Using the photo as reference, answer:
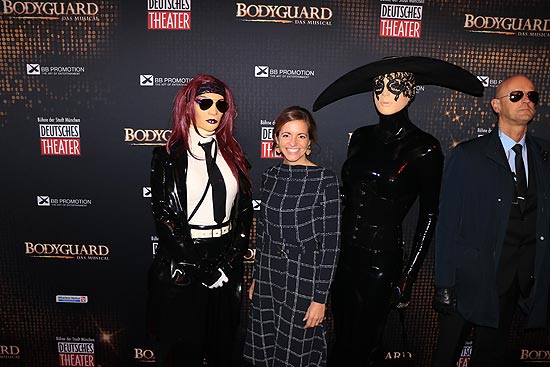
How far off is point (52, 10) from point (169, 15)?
0.89m

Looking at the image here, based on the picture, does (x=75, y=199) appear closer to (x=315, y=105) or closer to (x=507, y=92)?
(x=315, y=105)

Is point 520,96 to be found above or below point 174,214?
above

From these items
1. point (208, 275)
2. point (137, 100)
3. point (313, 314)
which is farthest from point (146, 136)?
point (313, 314)

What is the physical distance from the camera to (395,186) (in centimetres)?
233

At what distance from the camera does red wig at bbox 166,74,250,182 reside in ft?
7.63

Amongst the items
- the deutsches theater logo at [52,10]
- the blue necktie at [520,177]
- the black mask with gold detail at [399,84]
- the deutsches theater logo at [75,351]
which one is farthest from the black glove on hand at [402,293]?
the deutsches theater logo at [52,10]

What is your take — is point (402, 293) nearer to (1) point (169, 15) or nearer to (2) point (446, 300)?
(2) point (446, 300)

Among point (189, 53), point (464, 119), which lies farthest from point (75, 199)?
point (464, 119)

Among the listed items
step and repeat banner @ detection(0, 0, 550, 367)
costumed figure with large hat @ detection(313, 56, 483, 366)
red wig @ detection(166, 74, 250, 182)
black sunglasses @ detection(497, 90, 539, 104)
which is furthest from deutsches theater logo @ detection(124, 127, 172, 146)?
black sunglasses @ detection(497, 90, 539, 104)

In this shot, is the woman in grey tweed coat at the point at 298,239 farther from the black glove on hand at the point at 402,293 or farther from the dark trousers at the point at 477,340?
the dark trousers at the point at 477,340

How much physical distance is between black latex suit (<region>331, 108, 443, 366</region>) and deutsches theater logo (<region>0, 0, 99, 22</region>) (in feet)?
7.47

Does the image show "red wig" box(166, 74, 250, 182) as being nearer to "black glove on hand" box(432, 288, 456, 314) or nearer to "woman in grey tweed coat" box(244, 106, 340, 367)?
"woman in grey tweed coat" box(244, 106, 340, 367)

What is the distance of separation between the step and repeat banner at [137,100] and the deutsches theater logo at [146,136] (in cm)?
1

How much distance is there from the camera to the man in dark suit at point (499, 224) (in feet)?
7.97
